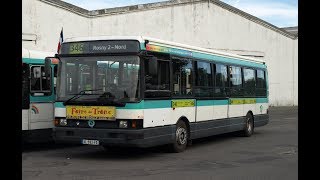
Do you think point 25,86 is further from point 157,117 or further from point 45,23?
point 45,23

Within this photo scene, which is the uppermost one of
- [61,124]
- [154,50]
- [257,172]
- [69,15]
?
[69,15]

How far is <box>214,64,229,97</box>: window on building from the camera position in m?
15.1

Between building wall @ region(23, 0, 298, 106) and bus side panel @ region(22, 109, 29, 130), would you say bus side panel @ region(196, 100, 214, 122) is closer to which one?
bus side panel @ region(22, 109, 29, 130)

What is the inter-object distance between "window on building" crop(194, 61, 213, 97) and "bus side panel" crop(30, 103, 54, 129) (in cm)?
382

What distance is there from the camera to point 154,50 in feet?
38.9

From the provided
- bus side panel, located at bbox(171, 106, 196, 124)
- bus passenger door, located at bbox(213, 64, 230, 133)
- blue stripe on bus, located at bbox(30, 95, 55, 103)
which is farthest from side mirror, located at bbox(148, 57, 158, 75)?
bus passenger door, located at bbox(213, 64, 230, 133)

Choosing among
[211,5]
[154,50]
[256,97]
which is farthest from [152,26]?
[154,50]

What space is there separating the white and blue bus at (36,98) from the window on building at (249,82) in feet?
22.6

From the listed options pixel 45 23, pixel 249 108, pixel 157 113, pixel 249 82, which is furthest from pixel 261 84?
pixel 45 23

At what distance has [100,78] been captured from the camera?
448 inches
